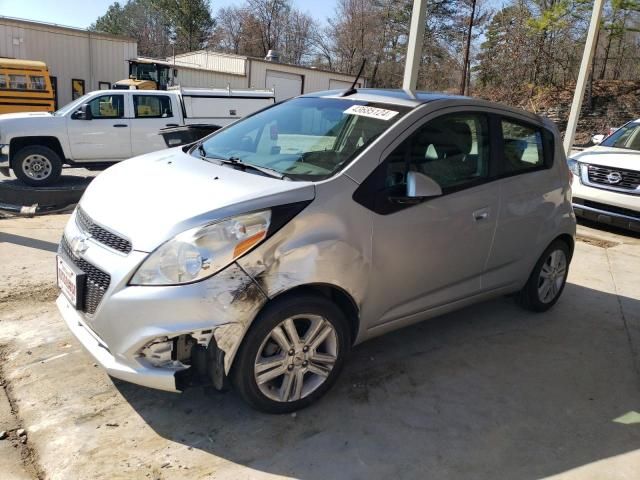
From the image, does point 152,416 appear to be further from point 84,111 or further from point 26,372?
point 84,111

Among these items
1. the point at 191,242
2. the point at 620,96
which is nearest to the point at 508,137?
the point at 191,242

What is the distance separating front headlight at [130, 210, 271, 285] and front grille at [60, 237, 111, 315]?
7.8 inches

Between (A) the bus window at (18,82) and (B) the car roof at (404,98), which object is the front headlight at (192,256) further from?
(A) the bus window at (18,82)

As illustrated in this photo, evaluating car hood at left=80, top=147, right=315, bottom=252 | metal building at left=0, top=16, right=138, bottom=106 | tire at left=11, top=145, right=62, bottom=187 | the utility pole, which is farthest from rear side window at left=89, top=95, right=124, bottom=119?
the utility pole

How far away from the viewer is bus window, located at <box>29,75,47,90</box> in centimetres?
1748

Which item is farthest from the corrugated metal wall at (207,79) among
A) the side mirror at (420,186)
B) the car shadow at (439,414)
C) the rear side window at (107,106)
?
the side mirror at (420,186)

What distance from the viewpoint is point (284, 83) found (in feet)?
110

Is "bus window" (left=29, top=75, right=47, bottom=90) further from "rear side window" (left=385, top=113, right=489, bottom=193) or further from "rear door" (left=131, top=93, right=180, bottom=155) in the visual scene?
"rear side window" (left=385, top=113, right=489, bottom=193)

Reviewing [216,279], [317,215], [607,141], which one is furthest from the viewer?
[607,141]

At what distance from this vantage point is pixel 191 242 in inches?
96.4

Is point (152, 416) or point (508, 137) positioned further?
point (508, 137)

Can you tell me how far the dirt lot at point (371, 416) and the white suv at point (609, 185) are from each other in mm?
4095

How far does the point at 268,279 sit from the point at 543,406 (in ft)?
6.25

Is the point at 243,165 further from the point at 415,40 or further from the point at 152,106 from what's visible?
the point at 152,106
